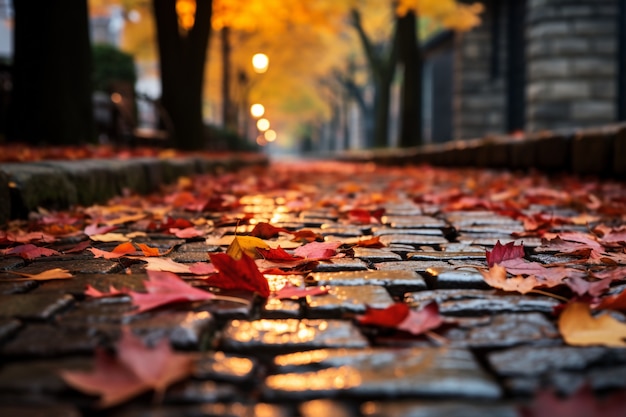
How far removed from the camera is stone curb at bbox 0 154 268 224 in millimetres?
3574

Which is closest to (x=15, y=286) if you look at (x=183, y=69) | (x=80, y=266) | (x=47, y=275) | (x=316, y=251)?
(x=47, y=275)

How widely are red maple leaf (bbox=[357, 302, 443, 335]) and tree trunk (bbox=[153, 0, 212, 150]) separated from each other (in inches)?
402

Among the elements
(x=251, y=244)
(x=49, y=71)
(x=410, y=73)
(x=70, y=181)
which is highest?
(x=410, y=73)

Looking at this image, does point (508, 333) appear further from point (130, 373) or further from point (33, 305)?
point (33, 305)

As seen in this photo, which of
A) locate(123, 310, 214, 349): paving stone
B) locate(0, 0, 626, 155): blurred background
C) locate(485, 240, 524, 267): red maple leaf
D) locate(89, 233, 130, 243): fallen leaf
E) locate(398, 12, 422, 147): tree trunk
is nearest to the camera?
locate(123, 310, 214, 349): paving stone

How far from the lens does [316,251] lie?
2.62m

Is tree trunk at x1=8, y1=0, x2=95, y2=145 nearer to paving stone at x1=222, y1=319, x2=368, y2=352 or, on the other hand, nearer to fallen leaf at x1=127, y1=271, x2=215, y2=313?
fallen leaf at x1=127, y1=271, x2=215, y2=313

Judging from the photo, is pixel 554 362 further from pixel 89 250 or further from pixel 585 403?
pixel 89 250

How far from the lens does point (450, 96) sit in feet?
79.1

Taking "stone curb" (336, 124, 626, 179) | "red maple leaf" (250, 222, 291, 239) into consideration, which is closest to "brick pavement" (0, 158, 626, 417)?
"red maple leaf" (250, 222, 291, 239)

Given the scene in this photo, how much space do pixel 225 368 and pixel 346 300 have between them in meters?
0.63

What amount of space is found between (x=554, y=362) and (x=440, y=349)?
0.23 meters

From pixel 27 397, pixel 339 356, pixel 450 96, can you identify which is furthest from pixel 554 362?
pixel 450 96

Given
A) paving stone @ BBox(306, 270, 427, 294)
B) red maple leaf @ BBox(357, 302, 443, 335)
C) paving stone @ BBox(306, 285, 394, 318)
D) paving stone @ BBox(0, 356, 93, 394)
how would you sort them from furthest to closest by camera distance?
paving stone @ BBox(306, 270, 427, 294) < paving stone @ BBox(306, 285, 394, 318) < red maple leaf @ BBox(357, 302, 443, 335) < paving stone @ BBox(0, 356, 93, 394)
